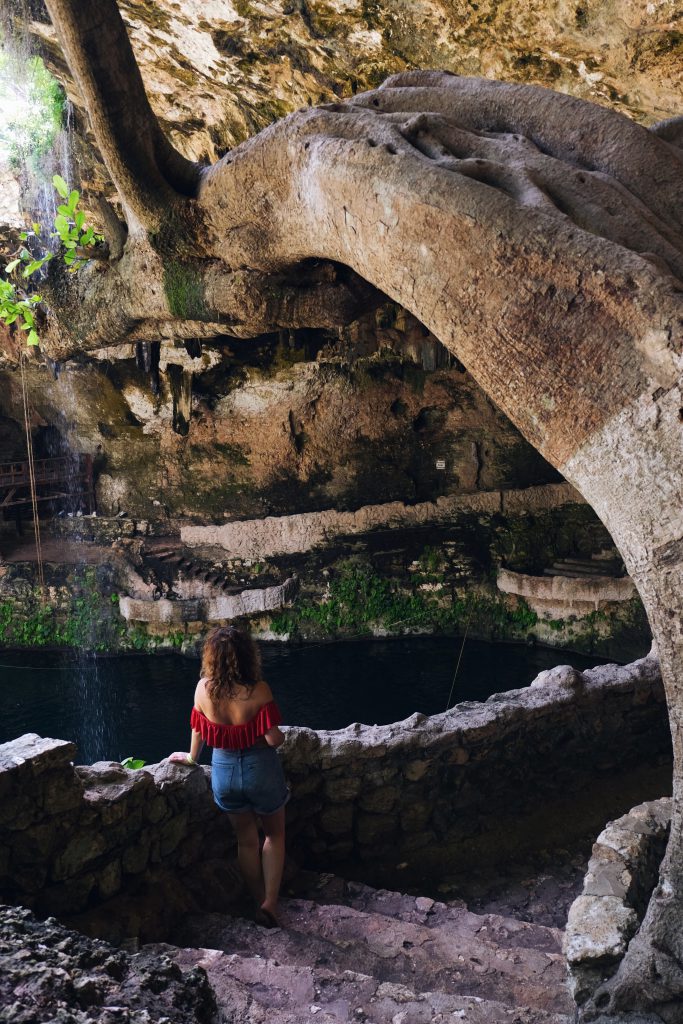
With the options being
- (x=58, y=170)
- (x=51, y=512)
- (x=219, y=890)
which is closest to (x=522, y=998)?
(x=219, y=890)

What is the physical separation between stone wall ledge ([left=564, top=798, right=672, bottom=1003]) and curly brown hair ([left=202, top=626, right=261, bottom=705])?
1518mm

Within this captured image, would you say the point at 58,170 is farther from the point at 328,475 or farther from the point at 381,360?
the point at 328,475

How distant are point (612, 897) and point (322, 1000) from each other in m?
1.10

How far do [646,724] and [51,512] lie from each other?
10.5 metres

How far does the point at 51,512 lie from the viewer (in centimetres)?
1305

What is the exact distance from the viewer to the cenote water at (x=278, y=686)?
32.2 ft

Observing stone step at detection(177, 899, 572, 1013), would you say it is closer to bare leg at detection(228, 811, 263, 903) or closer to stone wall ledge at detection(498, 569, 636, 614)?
bare leg at detection(228, 811, 263, 903)

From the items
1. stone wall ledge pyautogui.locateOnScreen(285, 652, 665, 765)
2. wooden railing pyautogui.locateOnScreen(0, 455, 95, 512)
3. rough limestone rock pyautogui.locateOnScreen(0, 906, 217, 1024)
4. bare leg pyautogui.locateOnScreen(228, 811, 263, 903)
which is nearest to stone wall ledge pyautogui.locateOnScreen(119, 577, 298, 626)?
wooden railing pyautogui.locateOnScreen(0, 455, 95, 512)

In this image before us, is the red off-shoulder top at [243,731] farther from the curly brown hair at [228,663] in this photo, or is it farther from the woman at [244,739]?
the curly brown hair at [228,663]

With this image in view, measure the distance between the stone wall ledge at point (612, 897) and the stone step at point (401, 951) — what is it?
1.14ft

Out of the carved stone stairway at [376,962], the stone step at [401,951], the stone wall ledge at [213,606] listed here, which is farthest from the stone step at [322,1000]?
the stone wall ledge at [213,606]

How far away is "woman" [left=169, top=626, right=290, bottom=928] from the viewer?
3285mm

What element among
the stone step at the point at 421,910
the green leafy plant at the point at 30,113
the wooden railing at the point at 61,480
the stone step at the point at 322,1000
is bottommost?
the stone step at the point at 421,910

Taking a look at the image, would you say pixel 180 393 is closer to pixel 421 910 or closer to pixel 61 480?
pixel 61 480
